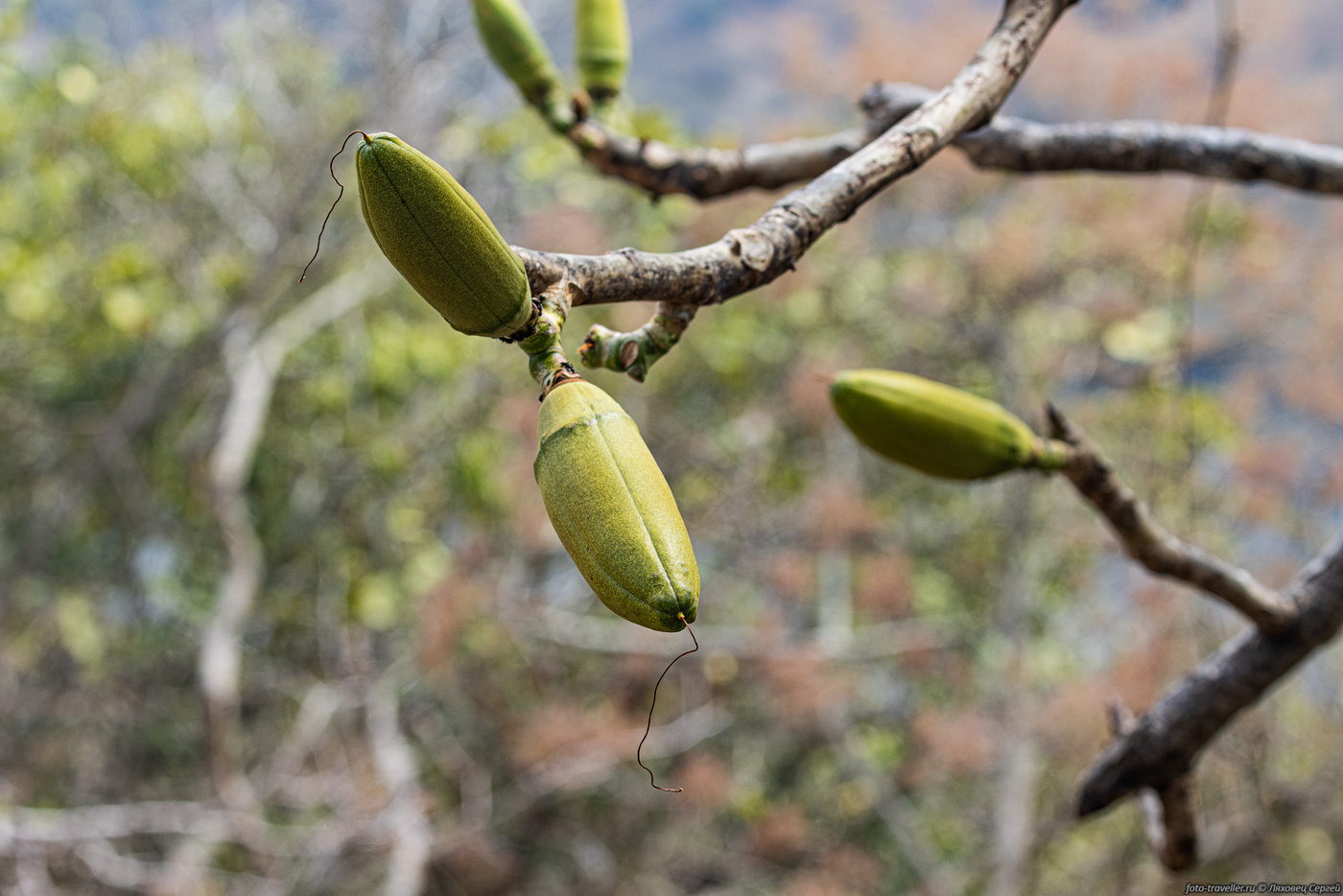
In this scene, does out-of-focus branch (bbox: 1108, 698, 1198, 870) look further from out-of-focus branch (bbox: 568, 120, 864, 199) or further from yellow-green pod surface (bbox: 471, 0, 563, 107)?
yellow-green pod surface (bbox: 471, 0, 563, 107)

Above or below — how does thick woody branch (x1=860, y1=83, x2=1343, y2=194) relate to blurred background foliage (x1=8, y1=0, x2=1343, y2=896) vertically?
above

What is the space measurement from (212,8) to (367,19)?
4.70 ft

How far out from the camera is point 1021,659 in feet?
11.6

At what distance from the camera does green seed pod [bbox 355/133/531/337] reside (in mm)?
500

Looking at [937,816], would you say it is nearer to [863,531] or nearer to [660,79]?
[863,531]

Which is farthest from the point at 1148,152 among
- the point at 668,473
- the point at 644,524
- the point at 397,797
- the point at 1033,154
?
the point at 668,473

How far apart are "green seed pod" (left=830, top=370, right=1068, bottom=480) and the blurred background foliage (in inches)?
107

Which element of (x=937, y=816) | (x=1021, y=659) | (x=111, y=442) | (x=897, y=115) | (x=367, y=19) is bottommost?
(x=937, y=816)

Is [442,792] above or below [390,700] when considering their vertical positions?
below

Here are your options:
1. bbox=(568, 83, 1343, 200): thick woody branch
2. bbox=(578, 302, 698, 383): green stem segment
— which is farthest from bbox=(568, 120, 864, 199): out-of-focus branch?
bbox=(578, 302, 698, 383): green stem segment

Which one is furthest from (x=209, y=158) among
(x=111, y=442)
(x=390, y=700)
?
(x=390, y=700)

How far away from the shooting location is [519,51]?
1.04m

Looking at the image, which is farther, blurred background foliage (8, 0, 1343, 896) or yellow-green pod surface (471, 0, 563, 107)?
blurred background foliage (8, 0, 1343, 896)

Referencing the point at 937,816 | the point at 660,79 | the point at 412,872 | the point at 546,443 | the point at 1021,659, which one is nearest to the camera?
the point at 546,443
